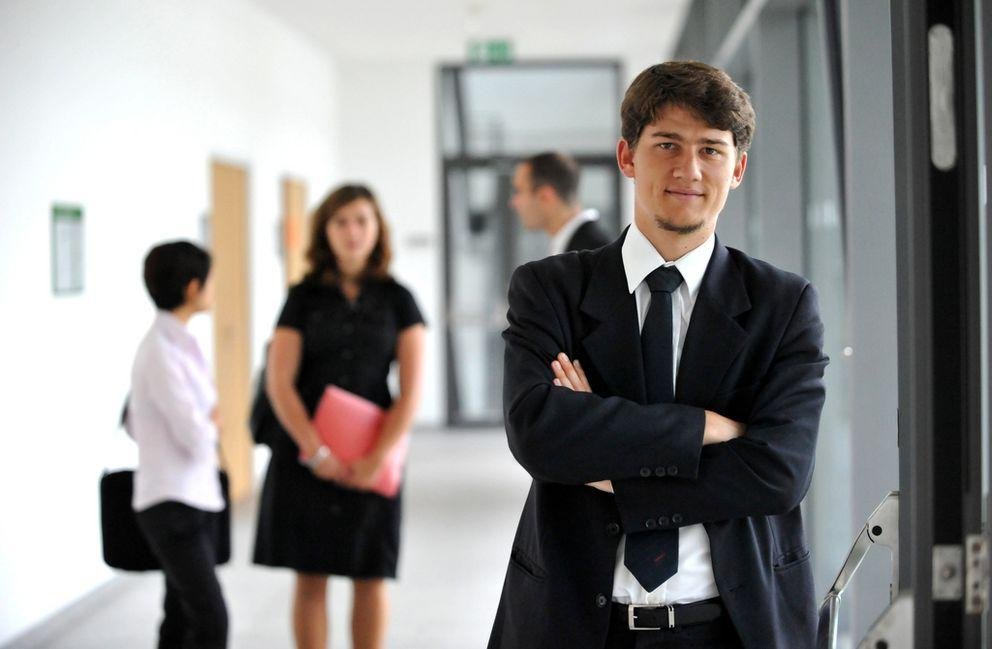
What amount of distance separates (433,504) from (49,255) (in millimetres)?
3578

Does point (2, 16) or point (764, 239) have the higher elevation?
point (2, 16)

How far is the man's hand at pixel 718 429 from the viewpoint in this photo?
1.77m

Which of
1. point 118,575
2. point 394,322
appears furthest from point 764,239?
point 118,575

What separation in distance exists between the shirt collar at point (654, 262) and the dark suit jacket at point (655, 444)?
2 centimetres

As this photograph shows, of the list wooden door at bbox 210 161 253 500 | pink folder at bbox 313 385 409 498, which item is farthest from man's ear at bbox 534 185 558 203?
wooden door at bbox 210 161 253 500

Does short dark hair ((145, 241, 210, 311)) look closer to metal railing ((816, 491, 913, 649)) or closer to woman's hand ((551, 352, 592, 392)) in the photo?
woman's hand ((551, 352, 592, 392))

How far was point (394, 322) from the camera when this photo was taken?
3.64 meters

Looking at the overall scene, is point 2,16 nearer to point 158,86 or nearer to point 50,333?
point 50,333

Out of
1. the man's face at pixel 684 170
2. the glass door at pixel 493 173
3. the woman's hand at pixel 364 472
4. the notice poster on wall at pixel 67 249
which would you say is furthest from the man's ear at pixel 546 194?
the glass door at pixel 493 173

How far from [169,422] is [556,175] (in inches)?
69.4

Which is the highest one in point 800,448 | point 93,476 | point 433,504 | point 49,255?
point 49,255

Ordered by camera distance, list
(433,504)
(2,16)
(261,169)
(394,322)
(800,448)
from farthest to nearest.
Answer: (261,169) → (433,504) → (2,16) → (394,322) → (800,448)

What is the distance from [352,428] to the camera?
11.7ft

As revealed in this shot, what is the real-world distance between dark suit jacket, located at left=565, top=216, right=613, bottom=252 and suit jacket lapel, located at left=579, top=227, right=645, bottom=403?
2208 mm
